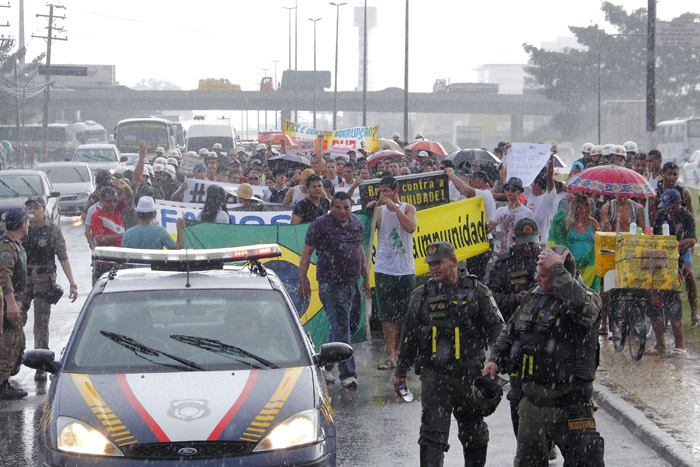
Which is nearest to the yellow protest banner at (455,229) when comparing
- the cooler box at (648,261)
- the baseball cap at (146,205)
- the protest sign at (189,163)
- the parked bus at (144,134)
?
the cooler box at (648,261)

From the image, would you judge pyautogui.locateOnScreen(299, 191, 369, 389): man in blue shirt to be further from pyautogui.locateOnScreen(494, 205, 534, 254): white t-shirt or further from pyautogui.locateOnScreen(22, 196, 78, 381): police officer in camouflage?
pyautogui.locateOnScreen(22, 196, 78, 381): police officer in camouflage

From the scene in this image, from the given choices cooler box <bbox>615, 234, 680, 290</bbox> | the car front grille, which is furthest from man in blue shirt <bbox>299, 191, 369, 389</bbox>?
the car front grille

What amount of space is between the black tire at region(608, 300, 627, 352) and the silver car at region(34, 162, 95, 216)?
68.2 feet

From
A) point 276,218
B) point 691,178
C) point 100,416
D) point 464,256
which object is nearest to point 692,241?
point 464,256

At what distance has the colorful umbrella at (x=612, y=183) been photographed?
941cm

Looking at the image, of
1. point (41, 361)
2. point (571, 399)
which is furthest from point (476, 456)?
point (41, 361)

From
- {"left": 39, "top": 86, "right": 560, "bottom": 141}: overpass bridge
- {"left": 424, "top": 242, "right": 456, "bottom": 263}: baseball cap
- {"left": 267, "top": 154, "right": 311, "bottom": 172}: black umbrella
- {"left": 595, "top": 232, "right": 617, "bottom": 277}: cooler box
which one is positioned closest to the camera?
{"left": 424, "top": 242, "right": 456, "bottom": 263}: baseball cap

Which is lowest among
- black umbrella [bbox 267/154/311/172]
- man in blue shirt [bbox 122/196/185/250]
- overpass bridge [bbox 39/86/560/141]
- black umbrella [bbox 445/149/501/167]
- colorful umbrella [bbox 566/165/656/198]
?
man in blue shirt [bbox 122/196/185/250]

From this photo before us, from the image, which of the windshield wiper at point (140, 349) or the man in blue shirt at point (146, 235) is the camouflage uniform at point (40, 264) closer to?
the man in blue shirt at point (146, 235)

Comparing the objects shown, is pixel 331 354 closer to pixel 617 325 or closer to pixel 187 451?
pixel 187 451

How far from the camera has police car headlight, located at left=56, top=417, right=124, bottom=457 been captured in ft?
16.5

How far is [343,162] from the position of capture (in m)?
16.9

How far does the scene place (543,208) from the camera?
11.4m

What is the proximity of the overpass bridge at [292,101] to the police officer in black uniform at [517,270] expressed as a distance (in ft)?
285
